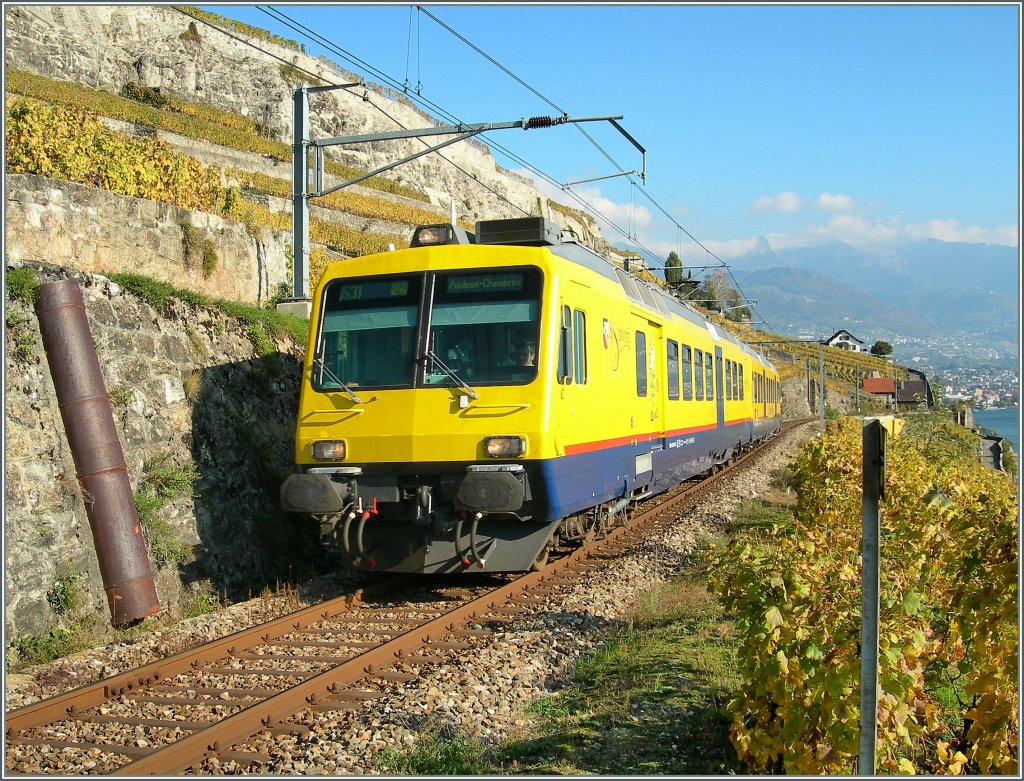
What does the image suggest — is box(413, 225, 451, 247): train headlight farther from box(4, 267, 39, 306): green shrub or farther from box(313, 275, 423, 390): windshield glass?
box(4, 267, 39, 306): green shrub

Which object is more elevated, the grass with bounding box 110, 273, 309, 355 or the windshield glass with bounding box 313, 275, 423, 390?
the grass with bounding box 110, 273, 309, 355

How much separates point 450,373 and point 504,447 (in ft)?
2.98

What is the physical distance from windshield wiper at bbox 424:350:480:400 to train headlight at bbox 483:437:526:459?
468mm

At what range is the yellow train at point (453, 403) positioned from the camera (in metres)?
8.59

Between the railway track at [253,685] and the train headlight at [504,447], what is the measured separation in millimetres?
1493

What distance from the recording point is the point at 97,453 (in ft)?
28.8

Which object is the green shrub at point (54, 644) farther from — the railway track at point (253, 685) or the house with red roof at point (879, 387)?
the house with red roof at point (879, 387)

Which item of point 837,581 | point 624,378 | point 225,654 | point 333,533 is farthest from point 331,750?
point 624,378

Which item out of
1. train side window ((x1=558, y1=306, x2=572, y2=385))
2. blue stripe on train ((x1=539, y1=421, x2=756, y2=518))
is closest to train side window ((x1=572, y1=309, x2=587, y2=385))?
train side window ((x1=558, y1=306, x2=572, y2=385))

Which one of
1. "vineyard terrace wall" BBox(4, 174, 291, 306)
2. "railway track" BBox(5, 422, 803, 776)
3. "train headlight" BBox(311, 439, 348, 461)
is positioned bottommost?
"railway track" BBox(5, 422, 803, 776)

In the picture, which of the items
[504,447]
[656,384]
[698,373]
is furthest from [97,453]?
[698,373]

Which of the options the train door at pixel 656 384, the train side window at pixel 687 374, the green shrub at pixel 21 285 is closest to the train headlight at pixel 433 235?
the green shrub at pixel 21 285

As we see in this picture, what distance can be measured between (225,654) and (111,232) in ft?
22.2

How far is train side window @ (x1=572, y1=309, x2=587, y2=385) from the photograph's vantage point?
30.6 ft
